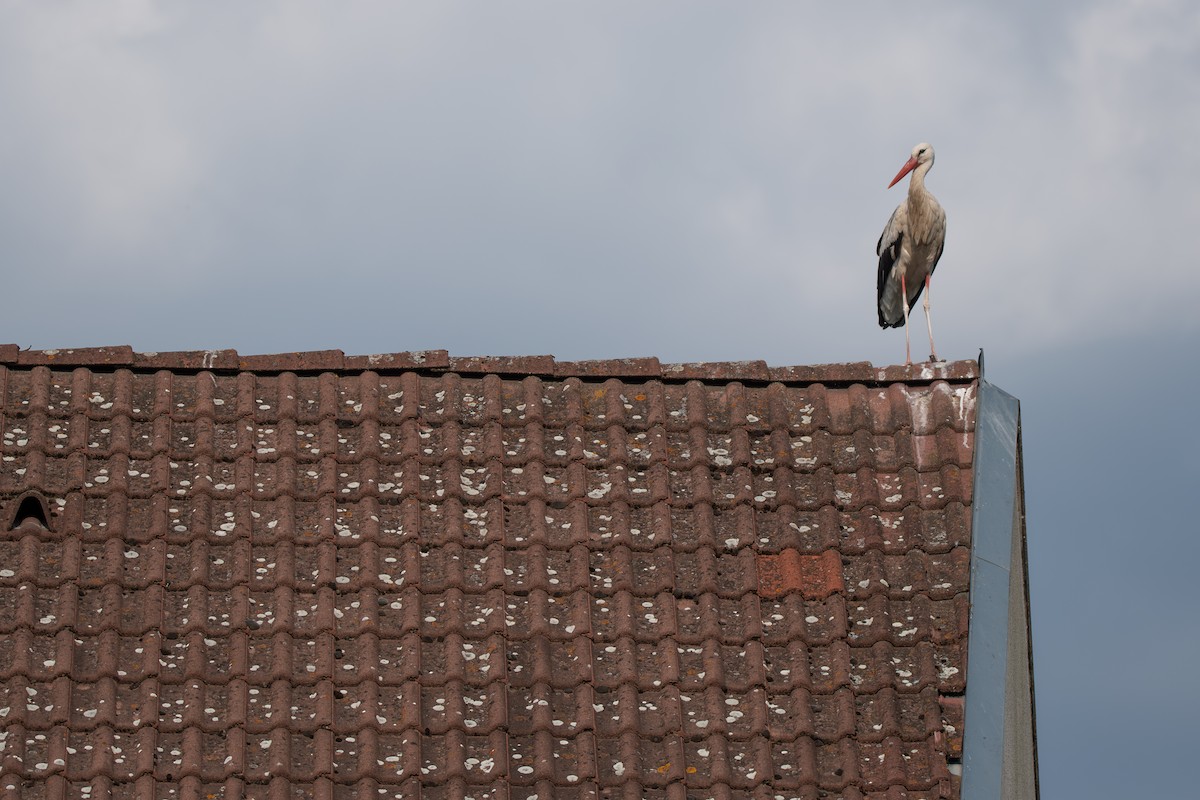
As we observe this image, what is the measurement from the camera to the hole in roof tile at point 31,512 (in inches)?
269

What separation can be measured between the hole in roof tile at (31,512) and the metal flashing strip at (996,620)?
3.62m

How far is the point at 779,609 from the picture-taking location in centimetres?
668

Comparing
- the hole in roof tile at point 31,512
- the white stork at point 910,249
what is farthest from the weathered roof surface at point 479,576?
the white stork at point 910,249

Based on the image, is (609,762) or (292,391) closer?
(609,762)

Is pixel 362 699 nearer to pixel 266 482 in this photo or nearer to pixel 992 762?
pixel 266 482

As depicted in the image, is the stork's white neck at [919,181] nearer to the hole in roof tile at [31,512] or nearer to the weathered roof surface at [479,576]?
the weathered roof surface at [479,576]

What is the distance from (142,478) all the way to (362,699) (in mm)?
1555

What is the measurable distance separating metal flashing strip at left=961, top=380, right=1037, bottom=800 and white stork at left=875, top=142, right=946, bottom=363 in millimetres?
2547

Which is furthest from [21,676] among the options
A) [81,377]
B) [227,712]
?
[81,377]

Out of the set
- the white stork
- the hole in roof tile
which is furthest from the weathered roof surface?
the white stork

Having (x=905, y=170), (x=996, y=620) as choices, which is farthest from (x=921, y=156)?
(x=996, y=620)

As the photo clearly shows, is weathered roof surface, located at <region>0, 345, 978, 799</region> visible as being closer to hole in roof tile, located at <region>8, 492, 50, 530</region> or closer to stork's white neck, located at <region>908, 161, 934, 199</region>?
hole in roof tile, located at <region>8, 492, 50, 530</region>

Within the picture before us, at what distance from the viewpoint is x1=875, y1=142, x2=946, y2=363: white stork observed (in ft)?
33.8

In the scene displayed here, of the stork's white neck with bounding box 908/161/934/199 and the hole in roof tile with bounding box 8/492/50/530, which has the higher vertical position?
the stork's white neck with bounding box 908/161/934/199
